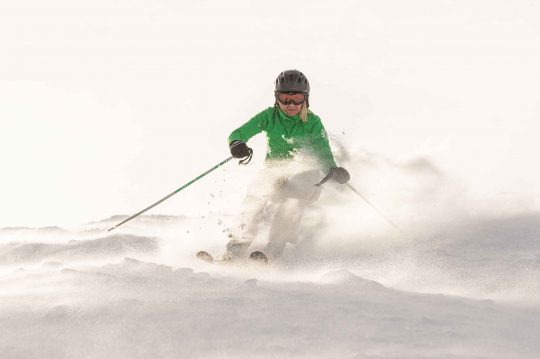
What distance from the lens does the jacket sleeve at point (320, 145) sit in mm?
6596

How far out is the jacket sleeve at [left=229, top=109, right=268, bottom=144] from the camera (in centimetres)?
637

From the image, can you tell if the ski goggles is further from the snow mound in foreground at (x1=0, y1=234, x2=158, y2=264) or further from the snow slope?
the snow mound in foreground at (x1=0, y1=234, x2=158, y2=264)

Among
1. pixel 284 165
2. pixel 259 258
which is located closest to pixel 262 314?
pixel 259 258

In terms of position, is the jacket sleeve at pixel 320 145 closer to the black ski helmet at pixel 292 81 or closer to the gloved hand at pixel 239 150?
the black ski helmet at pixel 292 81

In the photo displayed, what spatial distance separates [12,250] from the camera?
23.5ft

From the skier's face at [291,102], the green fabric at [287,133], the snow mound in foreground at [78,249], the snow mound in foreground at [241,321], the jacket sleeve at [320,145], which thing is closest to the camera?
the snow mound in foreground at [241,321]

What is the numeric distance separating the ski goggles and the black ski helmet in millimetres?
52

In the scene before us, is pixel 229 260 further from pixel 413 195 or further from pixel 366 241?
pixel 413 195

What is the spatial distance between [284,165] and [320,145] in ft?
1.62

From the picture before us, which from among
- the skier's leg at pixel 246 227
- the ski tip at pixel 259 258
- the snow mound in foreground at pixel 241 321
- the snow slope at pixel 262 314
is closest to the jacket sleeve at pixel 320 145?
the skier's leg at pixel 246 227

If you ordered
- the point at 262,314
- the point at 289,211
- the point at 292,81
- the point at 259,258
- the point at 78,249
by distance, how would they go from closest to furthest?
1. the point at 262,314
2. the point at 259,258
3. the point at 292,81
4. the point at 289,211
5. the point at 78,249

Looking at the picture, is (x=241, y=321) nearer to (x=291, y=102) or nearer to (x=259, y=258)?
(x=259, y=258)

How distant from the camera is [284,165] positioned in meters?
6.51

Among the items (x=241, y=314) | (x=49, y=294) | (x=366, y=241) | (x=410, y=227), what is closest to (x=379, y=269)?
(x=366, y=241)
